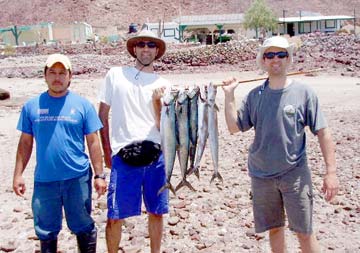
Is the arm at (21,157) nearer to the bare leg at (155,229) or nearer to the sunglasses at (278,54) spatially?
the bare leg at (155,229)

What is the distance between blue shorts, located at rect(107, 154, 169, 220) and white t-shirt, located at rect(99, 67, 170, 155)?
7.1 inches

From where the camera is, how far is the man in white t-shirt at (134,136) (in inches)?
188

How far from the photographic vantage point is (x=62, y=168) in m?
4.61

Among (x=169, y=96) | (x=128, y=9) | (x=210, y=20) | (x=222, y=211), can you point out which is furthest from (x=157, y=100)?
(x=128, y=9)

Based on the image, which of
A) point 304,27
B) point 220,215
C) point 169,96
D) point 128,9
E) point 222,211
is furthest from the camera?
point 128,9

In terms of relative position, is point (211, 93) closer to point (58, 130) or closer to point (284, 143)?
point (284, 143)

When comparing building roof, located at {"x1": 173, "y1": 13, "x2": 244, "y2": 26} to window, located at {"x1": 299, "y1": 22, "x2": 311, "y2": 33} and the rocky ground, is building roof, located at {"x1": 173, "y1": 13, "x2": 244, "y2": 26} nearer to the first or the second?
window, located at {"x1": 299, "y1": 22, "x2": 311, "y2": 33}

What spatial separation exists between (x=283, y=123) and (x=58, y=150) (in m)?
1.75

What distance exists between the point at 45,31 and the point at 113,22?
77.8ft

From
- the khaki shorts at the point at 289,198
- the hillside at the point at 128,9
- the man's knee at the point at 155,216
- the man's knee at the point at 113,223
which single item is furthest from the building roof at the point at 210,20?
the khaki shorts at the point at 289,198

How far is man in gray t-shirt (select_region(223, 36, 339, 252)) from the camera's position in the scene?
432cm

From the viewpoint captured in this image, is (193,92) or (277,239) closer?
(193,92)

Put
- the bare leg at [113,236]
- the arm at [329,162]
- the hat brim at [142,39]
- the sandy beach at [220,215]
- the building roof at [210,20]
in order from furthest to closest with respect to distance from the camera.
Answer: the building roof at [210,20], the sandy beach at [220,215], the bare leg at [113,236], the hat brim at [142,39], the arm at [329,162]

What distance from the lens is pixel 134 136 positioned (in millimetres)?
4805
